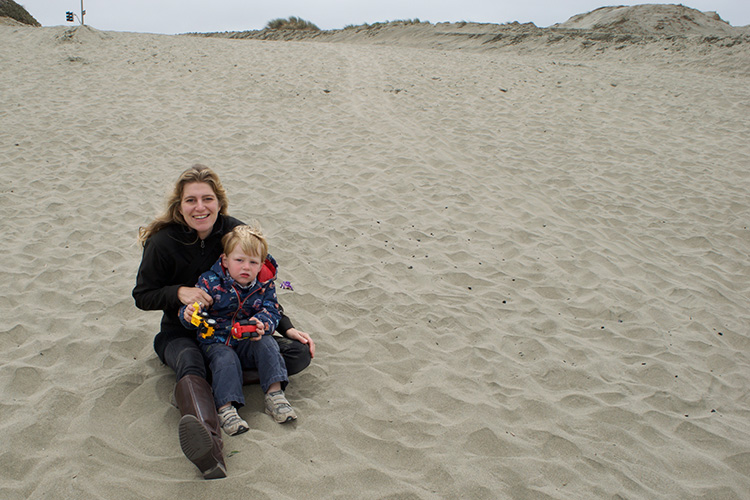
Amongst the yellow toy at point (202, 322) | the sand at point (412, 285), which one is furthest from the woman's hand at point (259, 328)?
the sand at point (412, 285)

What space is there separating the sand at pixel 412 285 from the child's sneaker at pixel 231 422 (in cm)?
7

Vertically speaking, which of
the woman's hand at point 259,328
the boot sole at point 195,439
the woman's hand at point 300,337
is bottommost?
the boot sole at point 195,439

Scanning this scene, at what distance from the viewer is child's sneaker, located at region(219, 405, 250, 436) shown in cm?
287

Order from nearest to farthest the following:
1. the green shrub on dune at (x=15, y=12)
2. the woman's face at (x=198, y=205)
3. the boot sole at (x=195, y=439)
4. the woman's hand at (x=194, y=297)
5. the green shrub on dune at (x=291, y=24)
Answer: the boot sole at (x=195, y=439) < the woman's hand at (x=194, y=297) < the woman's face at (x=198, y=205) < the green shrub on dune at (x=15, y=12) < the green shrub on dune at (x=291, y=24)

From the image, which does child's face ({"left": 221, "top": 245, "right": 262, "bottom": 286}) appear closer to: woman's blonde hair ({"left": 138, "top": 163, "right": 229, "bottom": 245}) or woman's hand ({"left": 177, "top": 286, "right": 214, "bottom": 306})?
woman's hand ({"left": 177, "top": 286, "right": 214, "bottom": 306})

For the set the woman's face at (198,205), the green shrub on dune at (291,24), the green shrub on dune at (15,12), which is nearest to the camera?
the woman's face at (198,205)

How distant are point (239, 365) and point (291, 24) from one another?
31.5 m

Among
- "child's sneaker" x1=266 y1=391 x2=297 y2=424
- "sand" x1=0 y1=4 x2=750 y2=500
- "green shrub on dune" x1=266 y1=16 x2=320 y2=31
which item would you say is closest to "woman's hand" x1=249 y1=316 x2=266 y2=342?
"child's sneaker" x1=266 y1=391 x2=297 y2=424

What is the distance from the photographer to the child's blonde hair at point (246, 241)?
9.94ft

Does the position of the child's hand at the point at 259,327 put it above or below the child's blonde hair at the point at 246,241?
below

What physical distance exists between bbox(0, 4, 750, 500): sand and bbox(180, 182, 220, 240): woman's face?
3.46 ft

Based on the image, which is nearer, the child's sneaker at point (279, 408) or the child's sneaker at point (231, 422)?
the child's sneaker at point (231, 422)

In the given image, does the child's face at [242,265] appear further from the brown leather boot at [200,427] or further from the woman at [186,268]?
the brown leather boot at [200,427]

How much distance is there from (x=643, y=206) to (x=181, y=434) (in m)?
6.49
